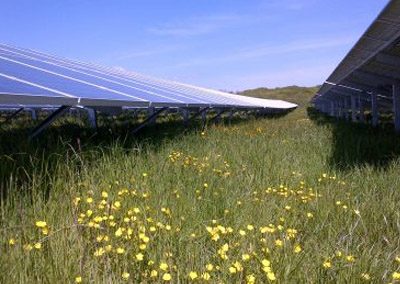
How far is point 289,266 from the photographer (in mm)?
2670

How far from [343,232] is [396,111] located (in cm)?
943

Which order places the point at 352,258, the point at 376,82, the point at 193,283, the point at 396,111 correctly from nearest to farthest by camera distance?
the point at 193,283 < the point at 352,258 < the point at 396,111 < the point at 376,82

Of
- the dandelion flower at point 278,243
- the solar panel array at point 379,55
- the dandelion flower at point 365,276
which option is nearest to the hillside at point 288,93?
the solar panel array at point 379,55

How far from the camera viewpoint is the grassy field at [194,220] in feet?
8.74

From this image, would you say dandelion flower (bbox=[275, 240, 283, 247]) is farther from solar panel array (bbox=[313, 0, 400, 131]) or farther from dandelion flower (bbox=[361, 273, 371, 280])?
solar panel array (bbox=[313, 0, 400, 131])

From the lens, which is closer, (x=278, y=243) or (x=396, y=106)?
(x=278, y=243)

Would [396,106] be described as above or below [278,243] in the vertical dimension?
above

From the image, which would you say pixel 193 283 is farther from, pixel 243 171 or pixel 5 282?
pixel 243 171

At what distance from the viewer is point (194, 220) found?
3.52m

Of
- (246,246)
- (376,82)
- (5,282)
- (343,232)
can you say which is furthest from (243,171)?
(376,82)

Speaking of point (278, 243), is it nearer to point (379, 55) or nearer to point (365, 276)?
point (365, 276)

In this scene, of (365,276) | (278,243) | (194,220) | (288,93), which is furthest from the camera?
(288,93)

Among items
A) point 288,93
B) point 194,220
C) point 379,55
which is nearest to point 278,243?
point 194,220

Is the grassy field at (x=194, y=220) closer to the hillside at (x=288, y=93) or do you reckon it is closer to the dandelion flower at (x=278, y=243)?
the dandelion flower at (x=278, y=243)
